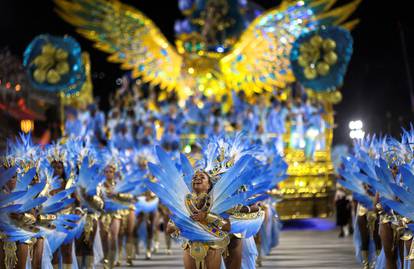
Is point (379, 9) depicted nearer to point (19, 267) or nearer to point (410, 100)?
point (410, 100)

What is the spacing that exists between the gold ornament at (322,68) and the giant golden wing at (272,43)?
4529 mm

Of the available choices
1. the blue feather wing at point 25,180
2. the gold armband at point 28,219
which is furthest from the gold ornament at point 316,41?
the gold armband at point 28,219

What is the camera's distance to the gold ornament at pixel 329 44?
18.5m

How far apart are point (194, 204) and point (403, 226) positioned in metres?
2.60

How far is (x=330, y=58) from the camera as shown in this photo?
1847 centimetres

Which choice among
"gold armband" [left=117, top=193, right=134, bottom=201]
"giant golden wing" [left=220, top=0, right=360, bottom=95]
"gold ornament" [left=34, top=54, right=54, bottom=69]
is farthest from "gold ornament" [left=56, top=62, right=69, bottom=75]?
"giant golden wing" [left=220, top=0, right=360, bottom=95]

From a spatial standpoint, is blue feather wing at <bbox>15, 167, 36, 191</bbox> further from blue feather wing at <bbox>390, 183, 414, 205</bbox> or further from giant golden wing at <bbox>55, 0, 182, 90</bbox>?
giant golden wing at <bbox>55, 0, 182, 90</bbox>

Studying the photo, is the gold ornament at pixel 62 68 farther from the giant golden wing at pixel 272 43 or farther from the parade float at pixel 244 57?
the giant golden wing at pixel 272 43

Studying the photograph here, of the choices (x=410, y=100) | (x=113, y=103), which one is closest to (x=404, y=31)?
(x=410, y=100)

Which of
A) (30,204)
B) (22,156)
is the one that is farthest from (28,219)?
(22,156)

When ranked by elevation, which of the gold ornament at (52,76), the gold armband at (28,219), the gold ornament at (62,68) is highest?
the gold ornament at (62,68)

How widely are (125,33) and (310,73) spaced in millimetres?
7955

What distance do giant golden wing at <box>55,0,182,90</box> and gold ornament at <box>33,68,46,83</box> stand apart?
23.0 ft

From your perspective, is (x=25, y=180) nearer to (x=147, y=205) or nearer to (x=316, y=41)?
(x=147, y=205)
